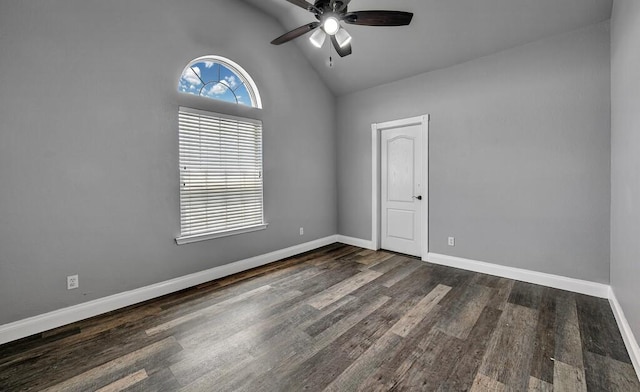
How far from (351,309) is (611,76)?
3365 mm

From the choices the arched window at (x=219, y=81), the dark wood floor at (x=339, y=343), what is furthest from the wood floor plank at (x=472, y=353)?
the arched window at (x=219, y=81)

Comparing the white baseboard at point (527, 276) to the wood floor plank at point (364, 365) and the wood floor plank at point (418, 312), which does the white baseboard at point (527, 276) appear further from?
the wood floor plank at point (364, 365)

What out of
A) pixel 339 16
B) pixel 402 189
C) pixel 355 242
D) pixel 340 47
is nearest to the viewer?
pixel 339 16

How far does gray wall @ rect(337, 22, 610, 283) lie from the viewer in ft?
9.15

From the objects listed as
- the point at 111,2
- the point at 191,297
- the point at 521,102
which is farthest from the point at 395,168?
the point at 111,2

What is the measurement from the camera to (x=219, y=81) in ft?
11.4

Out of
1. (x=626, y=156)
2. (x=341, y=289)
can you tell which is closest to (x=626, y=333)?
(x=626, y=156)

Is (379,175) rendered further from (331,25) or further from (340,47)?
(331,25)

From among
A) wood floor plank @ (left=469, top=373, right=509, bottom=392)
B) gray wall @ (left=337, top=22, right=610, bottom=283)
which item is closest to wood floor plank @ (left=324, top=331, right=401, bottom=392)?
wood floor plank @ (left=469, top=373, right=509, bottom=392)

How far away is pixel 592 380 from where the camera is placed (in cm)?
168

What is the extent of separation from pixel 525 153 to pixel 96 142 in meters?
4.53

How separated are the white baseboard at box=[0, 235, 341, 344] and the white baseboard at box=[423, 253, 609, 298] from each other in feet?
8.34

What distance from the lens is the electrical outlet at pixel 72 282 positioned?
2426mm

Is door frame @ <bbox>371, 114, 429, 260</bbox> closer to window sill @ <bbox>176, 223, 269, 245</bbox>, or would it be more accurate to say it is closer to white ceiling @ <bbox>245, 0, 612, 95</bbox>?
white ceiling @ <bbox>245, 0, 612, 95</bbox>
